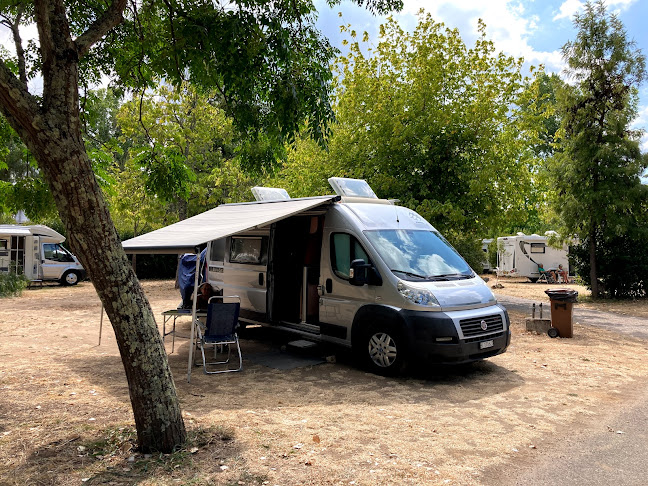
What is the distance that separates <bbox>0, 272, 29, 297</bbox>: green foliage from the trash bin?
16.0 meters

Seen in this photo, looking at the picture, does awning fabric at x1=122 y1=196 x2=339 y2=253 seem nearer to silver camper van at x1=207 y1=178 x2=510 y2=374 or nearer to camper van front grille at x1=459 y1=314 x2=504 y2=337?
silver camper van at x1=207 y1=178 x2=510 y2=374

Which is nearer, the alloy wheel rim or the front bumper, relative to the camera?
the front bumper

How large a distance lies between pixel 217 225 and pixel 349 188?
223cm

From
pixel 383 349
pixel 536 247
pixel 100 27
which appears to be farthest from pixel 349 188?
pixel 536 247

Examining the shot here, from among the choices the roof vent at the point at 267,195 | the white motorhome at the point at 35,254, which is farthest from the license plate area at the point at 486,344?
the white motorhome at the point at 35,254

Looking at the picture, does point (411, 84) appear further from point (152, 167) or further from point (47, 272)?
point (47, 272)

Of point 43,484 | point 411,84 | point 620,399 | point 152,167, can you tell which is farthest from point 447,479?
point 411,84

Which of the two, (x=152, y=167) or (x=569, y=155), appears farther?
(x=569, y=155)

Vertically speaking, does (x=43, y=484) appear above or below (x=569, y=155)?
below

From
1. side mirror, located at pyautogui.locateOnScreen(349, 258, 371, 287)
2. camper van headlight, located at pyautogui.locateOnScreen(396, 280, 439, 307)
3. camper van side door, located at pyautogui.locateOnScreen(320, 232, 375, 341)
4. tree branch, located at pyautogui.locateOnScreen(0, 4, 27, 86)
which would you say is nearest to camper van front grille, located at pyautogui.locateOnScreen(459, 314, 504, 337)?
camper van headlight, located at pyautogui.locateOnScreen(396, 280, 439, 307)

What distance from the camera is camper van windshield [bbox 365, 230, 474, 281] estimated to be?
7.27 meters

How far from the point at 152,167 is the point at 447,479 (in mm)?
6377

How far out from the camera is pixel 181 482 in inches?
145

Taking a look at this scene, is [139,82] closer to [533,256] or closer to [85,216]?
[85,216]
